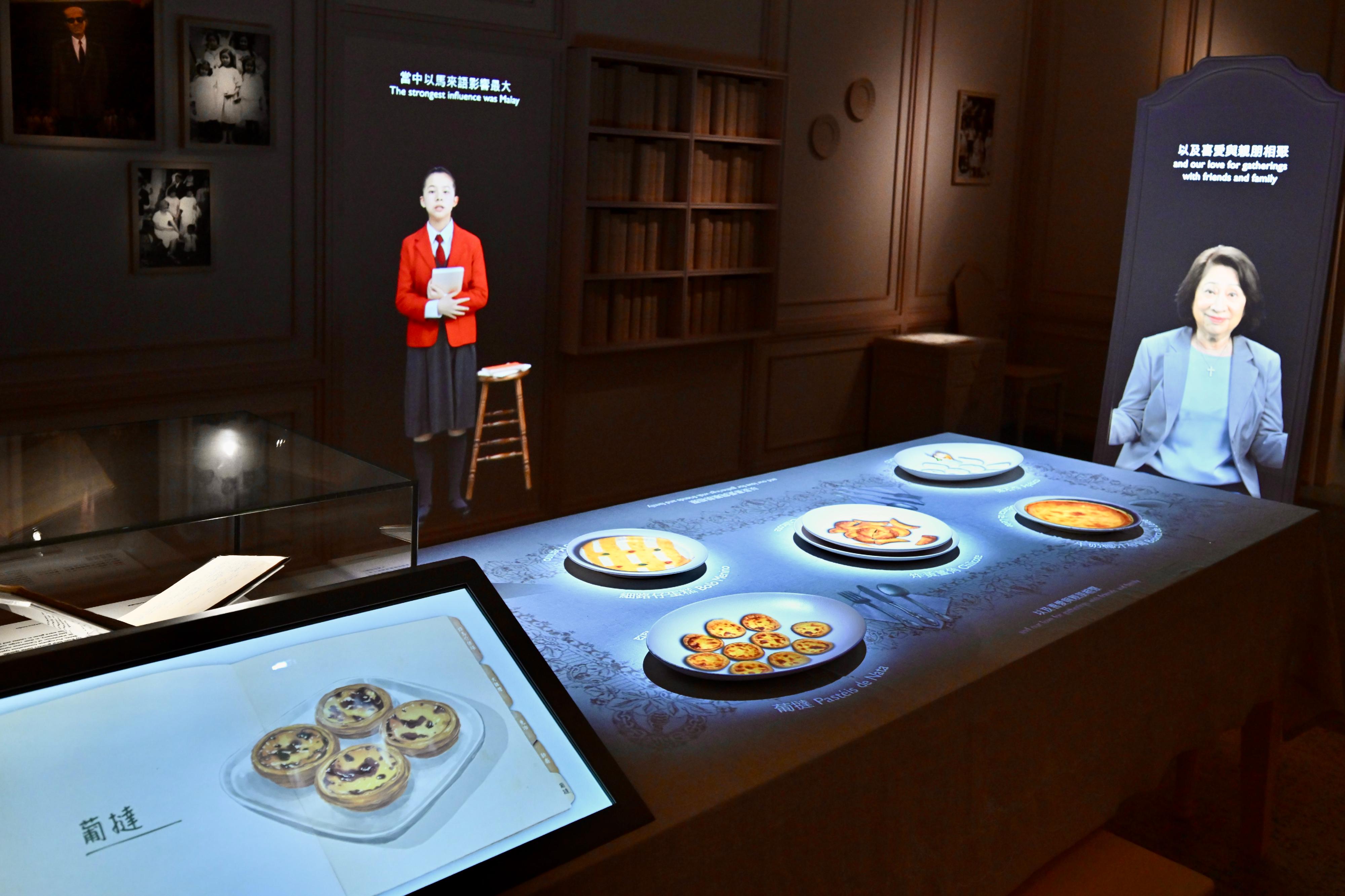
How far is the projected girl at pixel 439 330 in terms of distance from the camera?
4516 mm

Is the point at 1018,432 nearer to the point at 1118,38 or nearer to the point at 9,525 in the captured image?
the point at 1118,38

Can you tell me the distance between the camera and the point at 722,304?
568cm

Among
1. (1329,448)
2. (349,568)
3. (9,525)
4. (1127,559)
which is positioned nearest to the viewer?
(9,525)

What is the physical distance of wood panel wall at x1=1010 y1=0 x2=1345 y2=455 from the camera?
6449mm

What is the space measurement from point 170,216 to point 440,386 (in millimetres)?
1252

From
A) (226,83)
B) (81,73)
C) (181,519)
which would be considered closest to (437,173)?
(226,83)

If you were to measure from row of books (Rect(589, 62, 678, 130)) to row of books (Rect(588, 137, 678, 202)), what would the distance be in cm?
8

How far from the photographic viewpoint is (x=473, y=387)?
4.78 meters

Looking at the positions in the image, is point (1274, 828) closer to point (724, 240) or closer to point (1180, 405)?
point (1180, 405)

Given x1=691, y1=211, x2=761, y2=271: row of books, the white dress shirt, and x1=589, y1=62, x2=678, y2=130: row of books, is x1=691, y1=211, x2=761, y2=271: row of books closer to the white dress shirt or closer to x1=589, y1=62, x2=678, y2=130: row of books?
x1=589, y1=62, x2=678, y2=130: row of books

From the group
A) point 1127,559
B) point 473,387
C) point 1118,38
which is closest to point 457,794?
point 1127,559

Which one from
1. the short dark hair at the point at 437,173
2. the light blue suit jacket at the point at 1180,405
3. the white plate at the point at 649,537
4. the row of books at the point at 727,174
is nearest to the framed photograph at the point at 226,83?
the short dark hair at the point at 437,173

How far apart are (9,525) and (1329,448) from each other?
628cm

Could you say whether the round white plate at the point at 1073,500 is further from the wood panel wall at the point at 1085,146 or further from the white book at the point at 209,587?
the wood panel wall at the point at 1085,146
